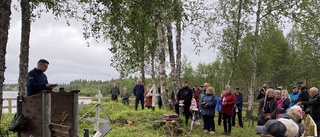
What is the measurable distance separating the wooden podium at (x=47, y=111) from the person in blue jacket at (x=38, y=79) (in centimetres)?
25

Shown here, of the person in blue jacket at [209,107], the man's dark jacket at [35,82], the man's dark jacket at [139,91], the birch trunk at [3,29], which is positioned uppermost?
the birch trunk at [3,29]

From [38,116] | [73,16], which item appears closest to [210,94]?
[73,16]

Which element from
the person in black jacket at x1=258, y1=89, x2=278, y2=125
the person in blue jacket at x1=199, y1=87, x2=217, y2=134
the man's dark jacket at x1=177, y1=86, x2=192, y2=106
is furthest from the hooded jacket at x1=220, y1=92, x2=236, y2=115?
the person in black jacket at x1=258, y1=89, x2=278, y2=125

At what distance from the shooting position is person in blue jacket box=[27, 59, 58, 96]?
6637 mm

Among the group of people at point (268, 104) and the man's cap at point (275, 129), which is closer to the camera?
the man's cap at point (275, 129)

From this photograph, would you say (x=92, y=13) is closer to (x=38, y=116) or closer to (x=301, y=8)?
(x=38, y=116)

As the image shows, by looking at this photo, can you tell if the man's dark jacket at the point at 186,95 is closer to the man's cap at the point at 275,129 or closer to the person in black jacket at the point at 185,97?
the person in black jacket at the point at 185,97

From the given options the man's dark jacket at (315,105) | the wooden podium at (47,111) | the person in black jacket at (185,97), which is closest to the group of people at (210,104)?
the person in black jacket at (185,97)

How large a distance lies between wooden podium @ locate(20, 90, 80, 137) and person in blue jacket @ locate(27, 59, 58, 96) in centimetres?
25

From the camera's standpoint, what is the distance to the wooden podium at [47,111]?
587 centimetres

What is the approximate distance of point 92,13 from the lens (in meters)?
8.26

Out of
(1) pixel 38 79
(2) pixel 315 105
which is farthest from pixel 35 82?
(2) pixel 315 105

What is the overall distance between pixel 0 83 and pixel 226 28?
63.9 ft

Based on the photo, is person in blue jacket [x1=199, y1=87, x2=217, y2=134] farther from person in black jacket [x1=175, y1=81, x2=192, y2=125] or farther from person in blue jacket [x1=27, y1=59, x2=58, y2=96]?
person in blue jacket [x1=27, y1=59, x2=58, y2=96]
